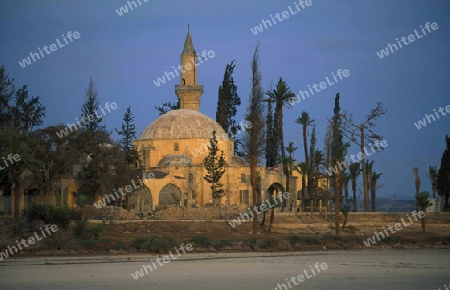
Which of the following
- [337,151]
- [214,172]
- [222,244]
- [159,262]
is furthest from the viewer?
[214,172]

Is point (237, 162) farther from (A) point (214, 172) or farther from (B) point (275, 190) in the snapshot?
(A) point (214, 172)

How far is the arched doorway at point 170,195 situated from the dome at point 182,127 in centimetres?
534

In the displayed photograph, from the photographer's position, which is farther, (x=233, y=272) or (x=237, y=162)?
(x=237, y=162)

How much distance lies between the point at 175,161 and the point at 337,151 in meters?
18.2

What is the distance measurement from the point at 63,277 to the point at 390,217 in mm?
29228

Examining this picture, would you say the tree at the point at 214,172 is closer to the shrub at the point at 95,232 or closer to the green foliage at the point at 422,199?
the green foliage at the point at 422,199

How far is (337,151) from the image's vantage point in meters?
37.7

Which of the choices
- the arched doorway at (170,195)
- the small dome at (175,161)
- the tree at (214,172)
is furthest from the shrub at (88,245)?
the small dome at (175,161)

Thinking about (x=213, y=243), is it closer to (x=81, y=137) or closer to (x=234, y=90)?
(x=81, y=137)

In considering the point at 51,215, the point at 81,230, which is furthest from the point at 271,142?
the point at 81,230

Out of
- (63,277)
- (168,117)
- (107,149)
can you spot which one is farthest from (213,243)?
(168,117)

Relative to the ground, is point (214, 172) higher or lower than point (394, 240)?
higher

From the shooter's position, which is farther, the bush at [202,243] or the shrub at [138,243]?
the bush at [202,243]

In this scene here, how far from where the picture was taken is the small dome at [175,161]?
53.1 m
